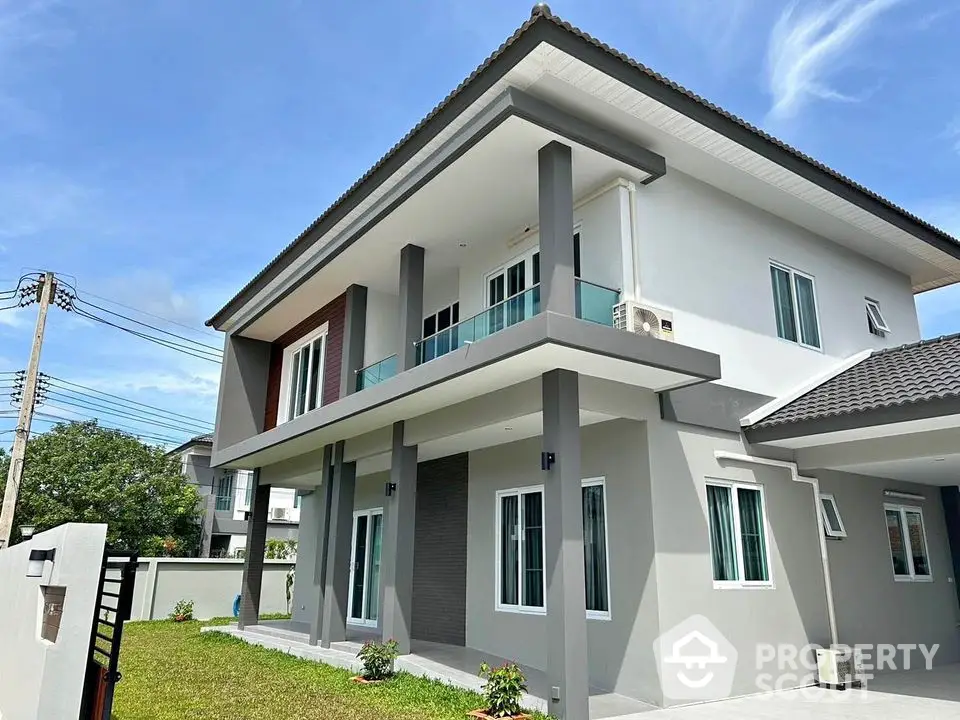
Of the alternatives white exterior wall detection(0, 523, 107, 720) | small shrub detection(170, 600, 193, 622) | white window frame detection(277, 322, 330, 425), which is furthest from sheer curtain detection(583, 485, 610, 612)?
small shrub detection(170, 600, 193, 622)

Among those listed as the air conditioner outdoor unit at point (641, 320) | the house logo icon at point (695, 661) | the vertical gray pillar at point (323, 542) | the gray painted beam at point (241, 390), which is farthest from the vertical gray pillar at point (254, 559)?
the air conditioner outdoor unit at point (641, 320)

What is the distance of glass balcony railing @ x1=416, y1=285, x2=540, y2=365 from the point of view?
7405 millimetres

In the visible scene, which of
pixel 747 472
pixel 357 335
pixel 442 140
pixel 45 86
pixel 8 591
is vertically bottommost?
pixel 8 591

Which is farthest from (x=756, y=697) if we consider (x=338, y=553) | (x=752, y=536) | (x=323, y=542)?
(x=323, y=542)

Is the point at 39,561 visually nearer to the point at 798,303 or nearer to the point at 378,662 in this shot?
the point at 378,662

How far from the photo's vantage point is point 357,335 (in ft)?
37.7

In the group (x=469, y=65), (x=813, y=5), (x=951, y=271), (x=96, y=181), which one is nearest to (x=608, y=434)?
(x=469, y=65)

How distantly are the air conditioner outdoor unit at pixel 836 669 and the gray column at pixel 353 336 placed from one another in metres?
7.42

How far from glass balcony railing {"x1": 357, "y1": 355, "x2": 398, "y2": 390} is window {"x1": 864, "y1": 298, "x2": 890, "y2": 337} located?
7782mm

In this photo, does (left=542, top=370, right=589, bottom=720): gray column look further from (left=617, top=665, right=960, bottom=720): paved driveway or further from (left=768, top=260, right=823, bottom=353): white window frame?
(left=768, top=260, right=823, bottom=353): white window frame

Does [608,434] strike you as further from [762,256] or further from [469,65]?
[469,65]

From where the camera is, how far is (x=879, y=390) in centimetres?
844

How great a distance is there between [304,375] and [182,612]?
7420mm

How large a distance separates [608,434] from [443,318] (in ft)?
15.1
